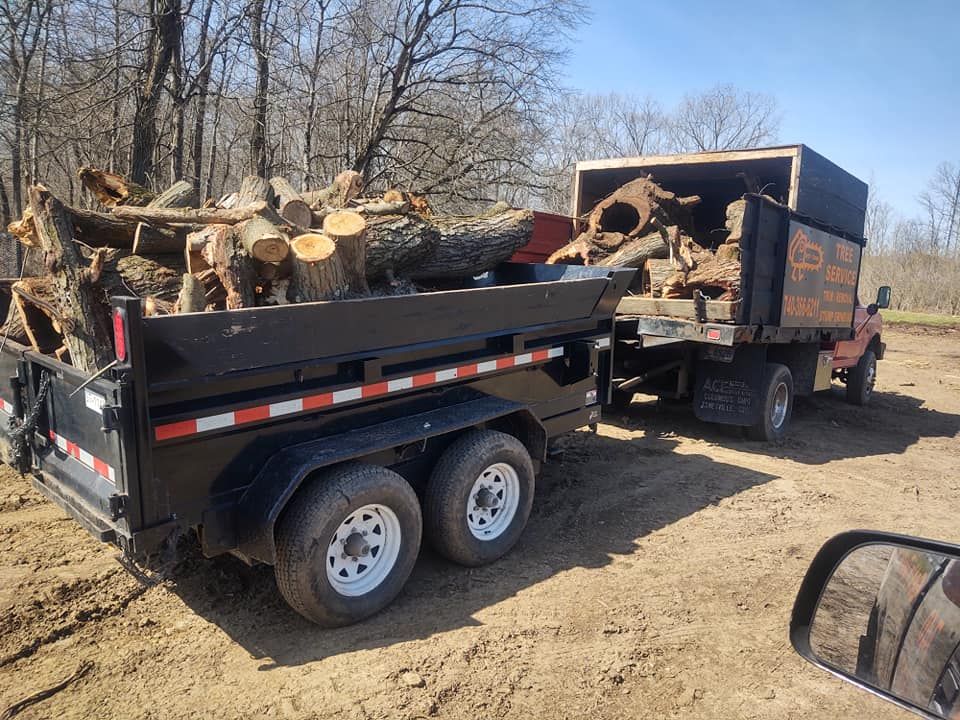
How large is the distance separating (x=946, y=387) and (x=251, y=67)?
49.4 feet

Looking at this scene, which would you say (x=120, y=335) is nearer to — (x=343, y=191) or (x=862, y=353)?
(x=343, y=191)

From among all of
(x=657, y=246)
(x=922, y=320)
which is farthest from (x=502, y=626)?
(x=922, y=320)

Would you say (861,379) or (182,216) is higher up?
(182,216)

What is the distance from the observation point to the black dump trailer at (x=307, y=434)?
9.41 feet

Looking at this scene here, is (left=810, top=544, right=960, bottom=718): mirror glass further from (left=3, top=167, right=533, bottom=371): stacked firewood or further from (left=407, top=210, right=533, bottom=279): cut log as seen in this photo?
(left=407, top=210, right=533, bottom=279): cut log

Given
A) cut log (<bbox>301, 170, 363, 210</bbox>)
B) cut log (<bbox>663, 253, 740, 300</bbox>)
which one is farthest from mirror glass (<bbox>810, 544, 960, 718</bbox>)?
cut log (<bbox>663, 253, 740, 300</bbox>)

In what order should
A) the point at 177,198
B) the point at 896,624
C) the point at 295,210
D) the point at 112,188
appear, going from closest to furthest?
the point at 896,624
the point at 295,210
the point at 177,198
the point at 112,188

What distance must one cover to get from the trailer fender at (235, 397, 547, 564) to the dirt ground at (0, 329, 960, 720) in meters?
0.58

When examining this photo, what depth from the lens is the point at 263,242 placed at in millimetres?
3760

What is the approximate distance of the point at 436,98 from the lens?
635 inches

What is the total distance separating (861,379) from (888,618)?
32.0 feet

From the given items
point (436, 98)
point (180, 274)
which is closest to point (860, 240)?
point (180, 274)

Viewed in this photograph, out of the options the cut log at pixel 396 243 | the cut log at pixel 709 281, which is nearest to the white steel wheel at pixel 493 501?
the cut log at pixel 396 243

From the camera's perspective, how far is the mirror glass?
1.42m
